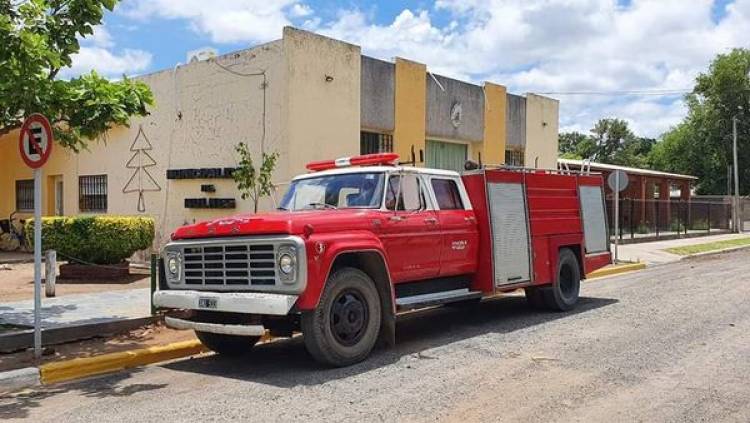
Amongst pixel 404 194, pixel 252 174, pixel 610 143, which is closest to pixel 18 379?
pixel 404 194

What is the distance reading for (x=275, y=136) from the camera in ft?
48.1

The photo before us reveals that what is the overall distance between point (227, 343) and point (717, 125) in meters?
50.6

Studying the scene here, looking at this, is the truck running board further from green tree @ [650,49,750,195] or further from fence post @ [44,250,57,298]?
green tree @ [650,49,750,195]

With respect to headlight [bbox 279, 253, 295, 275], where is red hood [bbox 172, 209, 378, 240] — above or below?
above

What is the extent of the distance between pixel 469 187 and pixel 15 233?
55.8 ft

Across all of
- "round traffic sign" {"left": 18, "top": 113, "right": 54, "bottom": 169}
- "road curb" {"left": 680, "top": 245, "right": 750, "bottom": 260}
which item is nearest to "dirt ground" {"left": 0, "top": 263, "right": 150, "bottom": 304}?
"round traffic sign" {"left": 18, "top": 113, "right": 54, "bottom": 169}

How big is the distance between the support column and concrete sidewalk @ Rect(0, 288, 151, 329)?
466 inches

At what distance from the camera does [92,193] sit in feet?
63.0

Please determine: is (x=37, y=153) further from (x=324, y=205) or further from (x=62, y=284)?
(x=62, y=284)

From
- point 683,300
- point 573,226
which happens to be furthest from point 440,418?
point 683,300

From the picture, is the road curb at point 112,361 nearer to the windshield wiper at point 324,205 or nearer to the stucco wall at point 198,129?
the windshield wiper at point 324,205

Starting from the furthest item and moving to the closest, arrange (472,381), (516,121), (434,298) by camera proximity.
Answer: (516,121), (434,298), (472,381)

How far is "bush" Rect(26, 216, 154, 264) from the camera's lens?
44.7ft

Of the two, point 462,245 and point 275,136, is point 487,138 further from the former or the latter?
point 462,245
